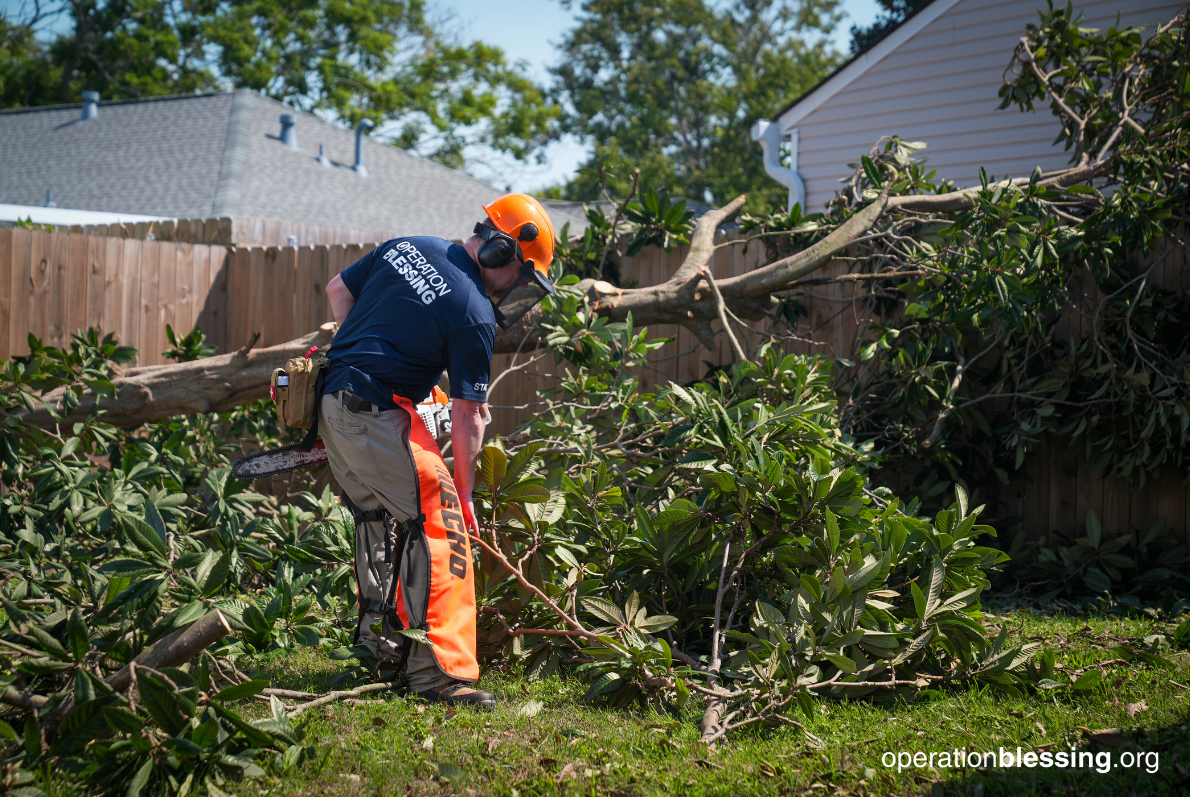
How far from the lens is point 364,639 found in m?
3.29

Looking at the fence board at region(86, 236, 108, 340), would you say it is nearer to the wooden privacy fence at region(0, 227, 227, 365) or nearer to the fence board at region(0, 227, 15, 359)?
the wooden privacy fence at region(0, 227, 227, 365)

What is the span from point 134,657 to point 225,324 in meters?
6.04

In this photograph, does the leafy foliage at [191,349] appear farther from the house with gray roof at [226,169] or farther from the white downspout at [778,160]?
the white downspout at [778,160]

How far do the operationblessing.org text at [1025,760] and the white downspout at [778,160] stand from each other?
8441 mm

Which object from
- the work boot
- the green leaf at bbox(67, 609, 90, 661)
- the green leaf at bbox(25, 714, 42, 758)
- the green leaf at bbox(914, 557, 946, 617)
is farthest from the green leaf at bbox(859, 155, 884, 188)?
the green leaf at bbox(25, 714, 42, 758)

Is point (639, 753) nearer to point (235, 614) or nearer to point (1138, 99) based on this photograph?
point (235, 614)

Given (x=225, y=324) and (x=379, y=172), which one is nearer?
(x=225, y=324)

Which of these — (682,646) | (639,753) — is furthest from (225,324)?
(639,753)

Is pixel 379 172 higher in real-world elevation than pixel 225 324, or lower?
higher

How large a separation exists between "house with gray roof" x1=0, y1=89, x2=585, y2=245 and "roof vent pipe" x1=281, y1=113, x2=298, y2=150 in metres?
0.03

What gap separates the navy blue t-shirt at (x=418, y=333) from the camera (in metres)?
3.05

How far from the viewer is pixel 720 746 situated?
8.85ft

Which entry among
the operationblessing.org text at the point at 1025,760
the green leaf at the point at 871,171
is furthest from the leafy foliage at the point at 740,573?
the green leaf at the point at 871,171

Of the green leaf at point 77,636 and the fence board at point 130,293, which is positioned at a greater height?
the fence board at point 130,293
